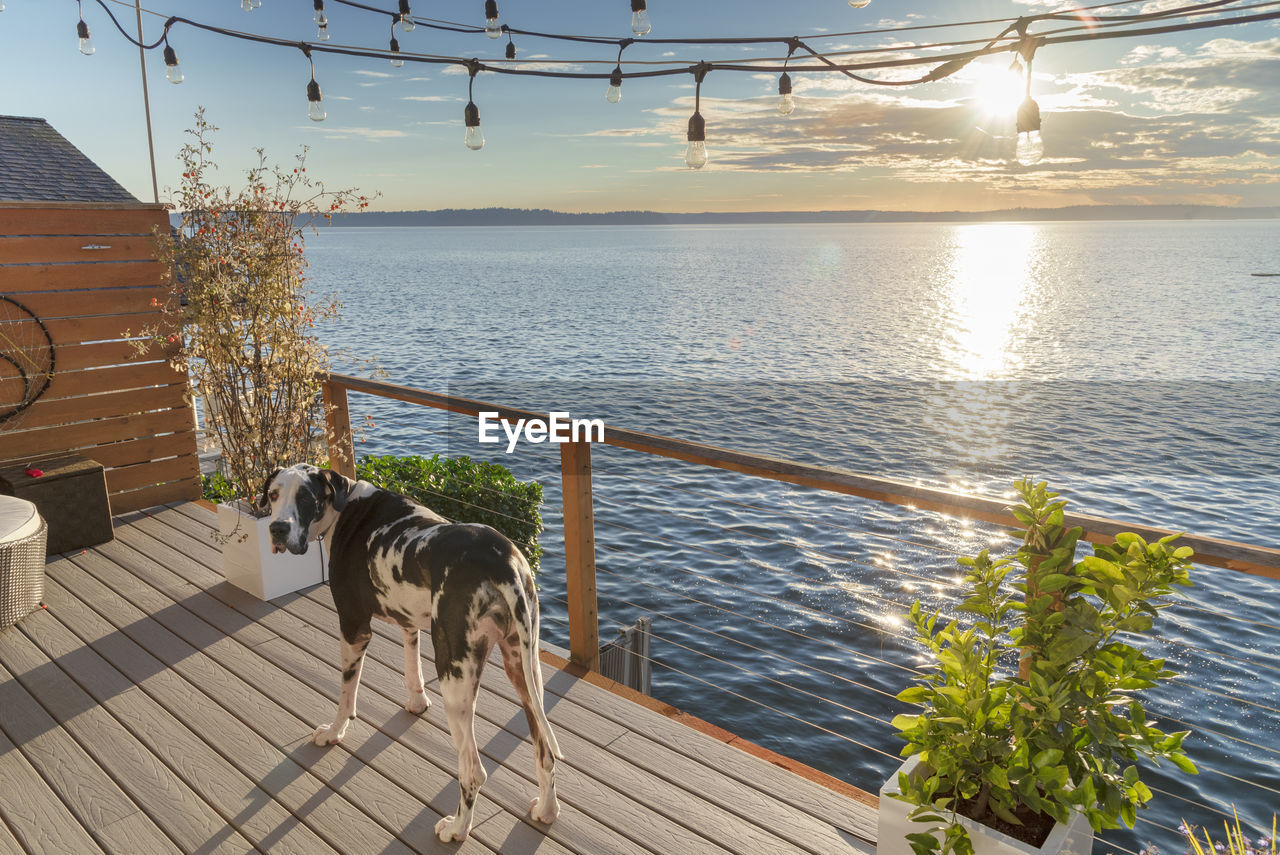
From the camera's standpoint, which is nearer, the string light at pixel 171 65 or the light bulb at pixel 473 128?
the light bulb at pixel 473 128

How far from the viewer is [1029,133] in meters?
3.62

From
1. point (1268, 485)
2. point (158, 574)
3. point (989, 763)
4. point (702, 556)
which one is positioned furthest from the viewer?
point (1268, 485)

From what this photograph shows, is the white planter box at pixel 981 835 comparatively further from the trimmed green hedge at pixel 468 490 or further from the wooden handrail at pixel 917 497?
the trimmed green hedge at pixel 468 490

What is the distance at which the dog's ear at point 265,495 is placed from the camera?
3082mm

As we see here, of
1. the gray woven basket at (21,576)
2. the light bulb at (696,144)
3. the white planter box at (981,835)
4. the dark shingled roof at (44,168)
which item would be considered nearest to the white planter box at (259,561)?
the gray woven basket at (21,576)

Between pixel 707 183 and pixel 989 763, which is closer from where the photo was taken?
pixel 989 763

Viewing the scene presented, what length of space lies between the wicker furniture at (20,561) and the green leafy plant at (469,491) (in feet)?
9.18

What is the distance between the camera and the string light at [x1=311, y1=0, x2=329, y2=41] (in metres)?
6.11

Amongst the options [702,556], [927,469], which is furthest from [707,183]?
[702,556]

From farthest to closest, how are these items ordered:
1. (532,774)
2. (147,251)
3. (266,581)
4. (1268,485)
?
(1268,485), (147,251), (266,581), (532,774)

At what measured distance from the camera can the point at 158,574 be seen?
4867mm

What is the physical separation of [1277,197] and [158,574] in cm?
6142

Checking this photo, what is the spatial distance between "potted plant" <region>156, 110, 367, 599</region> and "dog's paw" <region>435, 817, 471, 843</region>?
2.37 m

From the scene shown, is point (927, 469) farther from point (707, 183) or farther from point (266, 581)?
point (707, 183)
